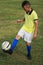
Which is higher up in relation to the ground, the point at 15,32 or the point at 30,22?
the point at 30,22

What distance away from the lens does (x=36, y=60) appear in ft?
23.0

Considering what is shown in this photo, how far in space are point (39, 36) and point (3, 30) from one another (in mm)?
1362

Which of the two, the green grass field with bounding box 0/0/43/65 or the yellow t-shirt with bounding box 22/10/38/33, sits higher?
the yellow t-shirt with bounding box 22/10/38/33

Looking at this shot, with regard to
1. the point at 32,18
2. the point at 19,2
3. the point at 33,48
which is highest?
the point at 32,18

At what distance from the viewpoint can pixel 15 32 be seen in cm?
928

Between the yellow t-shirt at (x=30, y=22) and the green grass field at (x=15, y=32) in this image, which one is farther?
the green grass field at (x=15, y=32)

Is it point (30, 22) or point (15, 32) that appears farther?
point (15, 32)

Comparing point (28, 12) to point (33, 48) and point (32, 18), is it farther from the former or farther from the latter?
point (33, 48)

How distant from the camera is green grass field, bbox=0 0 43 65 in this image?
7.02 metres

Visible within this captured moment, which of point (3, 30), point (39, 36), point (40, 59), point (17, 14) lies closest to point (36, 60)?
point (40, 59)

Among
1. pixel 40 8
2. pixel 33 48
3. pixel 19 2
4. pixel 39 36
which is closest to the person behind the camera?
pixel 33 48

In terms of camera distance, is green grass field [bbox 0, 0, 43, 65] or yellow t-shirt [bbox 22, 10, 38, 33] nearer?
yellow t-shirt [bbox 22, 10, 38, 33]

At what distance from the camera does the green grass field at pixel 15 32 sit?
7.02m

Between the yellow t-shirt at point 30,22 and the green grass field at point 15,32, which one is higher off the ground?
the yellow t-shirt at point 30,22
